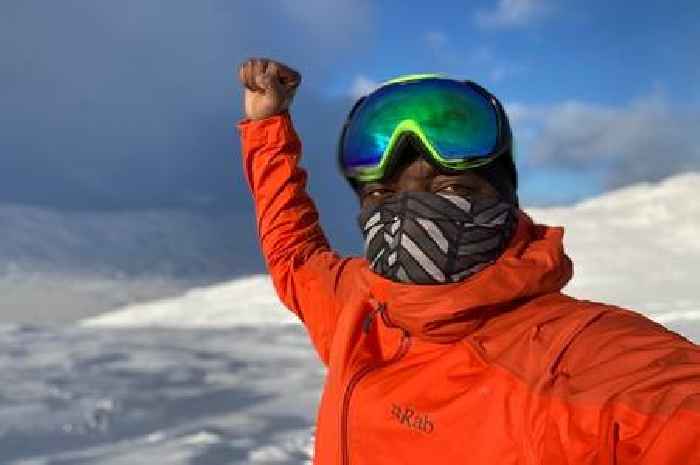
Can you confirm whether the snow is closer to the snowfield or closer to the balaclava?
the snowfield

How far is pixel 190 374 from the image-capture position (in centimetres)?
480

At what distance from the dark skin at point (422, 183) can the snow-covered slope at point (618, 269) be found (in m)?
5.09

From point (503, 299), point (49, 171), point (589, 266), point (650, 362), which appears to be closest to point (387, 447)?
point (503, 299)

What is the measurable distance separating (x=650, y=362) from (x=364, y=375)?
421 mm

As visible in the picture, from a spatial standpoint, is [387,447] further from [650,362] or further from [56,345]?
[56,345]

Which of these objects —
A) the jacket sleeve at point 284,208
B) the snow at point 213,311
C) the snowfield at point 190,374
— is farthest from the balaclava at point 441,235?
the snow at point 213,311

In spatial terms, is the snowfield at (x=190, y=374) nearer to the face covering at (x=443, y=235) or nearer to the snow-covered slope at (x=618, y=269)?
the snow-covered slope at (x=618, y=269)

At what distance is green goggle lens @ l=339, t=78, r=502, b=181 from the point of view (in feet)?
3.87

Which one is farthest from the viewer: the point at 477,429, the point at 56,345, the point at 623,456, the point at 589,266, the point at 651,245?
the point at 651,245

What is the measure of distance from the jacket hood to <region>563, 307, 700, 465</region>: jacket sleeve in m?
0.12

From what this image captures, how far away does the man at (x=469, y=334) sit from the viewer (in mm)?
907

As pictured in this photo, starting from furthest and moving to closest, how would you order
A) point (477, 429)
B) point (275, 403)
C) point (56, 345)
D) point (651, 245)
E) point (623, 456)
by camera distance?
point (651, 245), point (56, 345), point (275, 403), point (477, 429), point (623, 456)

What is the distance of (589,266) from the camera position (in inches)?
376

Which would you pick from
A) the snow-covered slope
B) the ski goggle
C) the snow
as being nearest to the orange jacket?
the ski goggle
